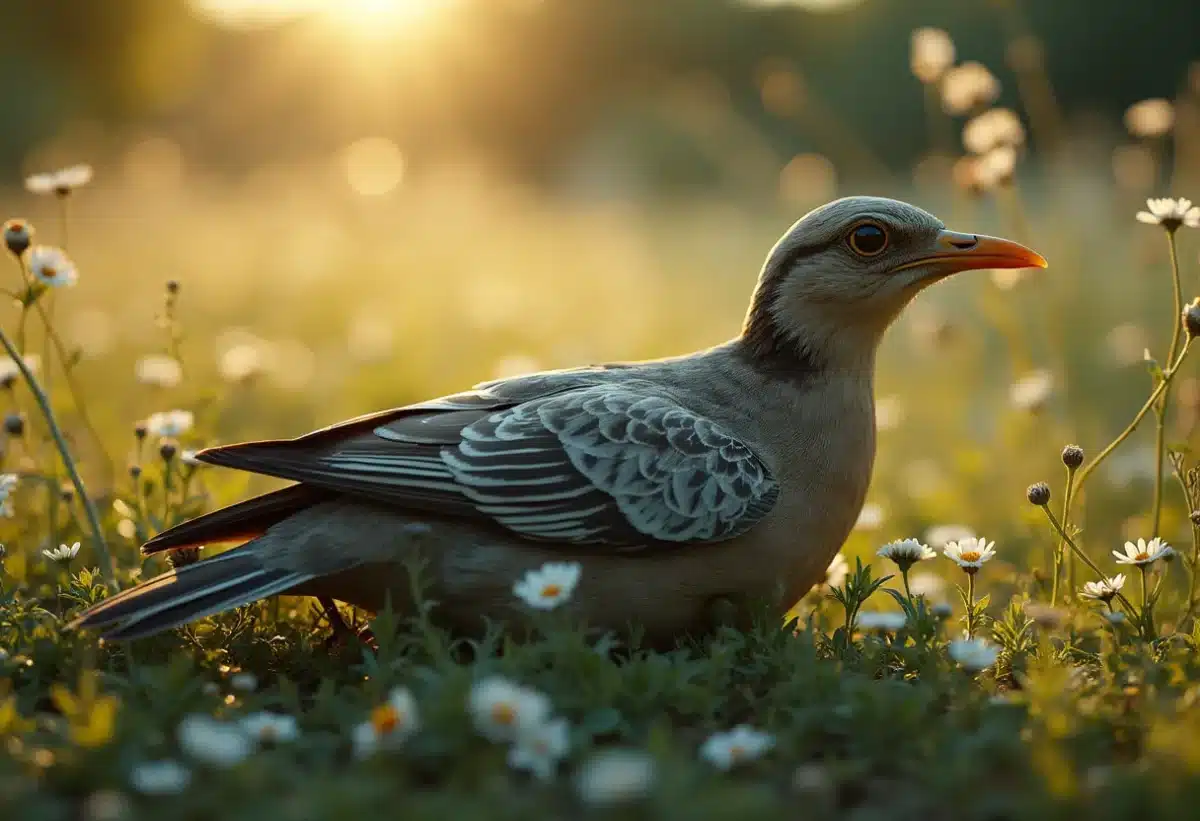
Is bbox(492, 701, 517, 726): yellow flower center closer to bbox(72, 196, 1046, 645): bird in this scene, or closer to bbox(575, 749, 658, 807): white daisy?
bbox(575, 749, 658, 807): white daisy

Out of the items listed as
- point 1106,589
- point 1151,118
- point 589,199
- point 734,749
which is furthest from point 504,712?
point 589,199

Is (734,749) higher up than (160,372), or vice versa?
(160,372)

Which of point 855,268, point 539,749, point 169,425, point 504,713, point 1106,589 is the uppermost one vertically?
point 855,268

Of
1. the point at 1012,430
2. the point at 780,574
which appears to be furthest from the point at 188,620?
the point at 1012,430

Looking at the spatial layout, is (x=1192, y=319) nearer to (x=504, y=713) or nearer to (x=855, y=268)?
(x=855, y=268)

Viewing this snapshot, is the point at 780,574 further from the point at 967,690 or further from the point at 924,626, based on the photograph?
the point at 967,690

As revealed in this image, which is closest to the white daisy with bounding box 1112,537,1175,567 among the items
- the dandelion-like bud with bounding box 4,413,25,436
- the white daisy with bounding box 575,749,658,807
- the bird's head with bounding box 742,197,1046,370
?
the bird's head with bounding box 742,197,1046,370

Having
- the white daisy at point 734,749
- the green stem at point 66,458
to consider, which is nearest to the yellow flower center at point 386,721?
the white daisy at point 734,749
